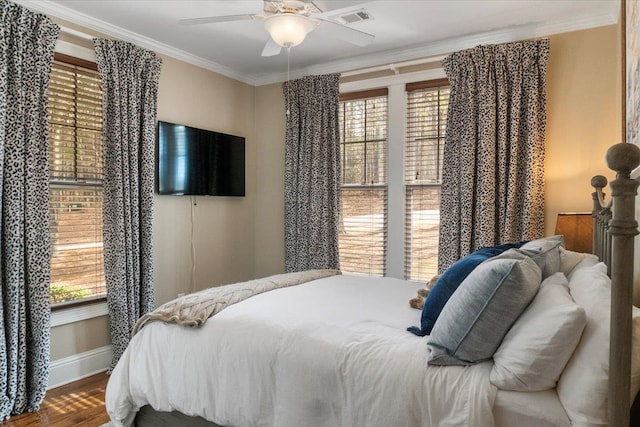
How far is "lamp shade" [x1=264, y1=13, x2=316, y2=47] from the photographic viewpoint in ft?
7.89

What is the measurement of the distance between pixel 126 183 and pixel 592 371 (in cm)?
319

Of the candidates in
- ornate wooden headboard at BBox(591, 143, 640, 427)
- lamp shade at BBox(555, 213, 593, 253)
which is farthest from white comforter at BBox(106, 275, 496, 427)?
lamp shade at BBox(555, 213, 593, 253)

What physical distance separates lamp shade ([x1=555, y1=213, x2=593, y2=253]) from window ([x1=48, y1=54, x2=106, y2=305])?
11.2ft

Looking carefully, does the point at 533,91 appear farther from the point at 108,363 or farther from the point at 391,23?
the point at 108,363

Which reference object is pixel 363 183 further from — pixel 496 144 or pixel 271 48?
pixel 271 48

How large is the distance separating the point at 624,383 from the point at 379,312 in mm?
1254

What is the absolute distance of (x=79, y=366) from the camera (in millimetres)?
3252

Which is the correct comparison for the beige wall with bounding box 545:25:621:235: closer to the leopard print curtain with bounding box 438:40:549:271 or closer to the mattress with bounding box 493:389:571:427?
the leopard print curtain with bounding box 438:40:549:271

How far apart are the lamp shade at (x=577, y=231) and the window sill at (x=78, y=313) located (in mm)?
3422

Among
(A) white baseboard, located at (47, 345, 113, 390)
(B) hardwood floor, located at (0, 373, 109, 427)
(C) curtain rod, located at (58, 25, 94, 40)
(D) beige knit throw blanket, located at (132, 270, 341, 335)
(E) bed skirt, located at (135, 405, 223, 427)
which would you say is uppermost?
(C) curtain rod, located at (58, 25, 94, 40)

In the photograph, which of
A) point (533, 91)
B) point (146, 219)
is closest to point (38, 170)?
point (146, 219)

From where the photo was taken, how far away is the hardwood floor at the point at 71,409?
101 inches

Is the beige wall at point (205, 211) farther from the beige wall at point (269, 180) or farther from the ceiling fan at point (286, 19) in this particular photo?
the ceiling fan at point (286, 19)

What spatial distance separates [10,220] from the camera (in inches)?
104
